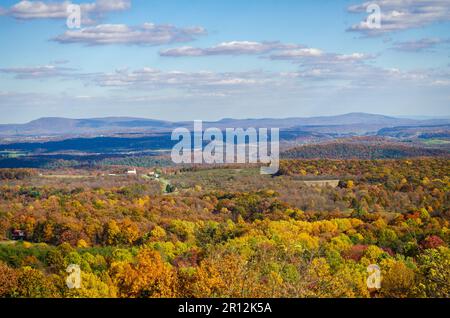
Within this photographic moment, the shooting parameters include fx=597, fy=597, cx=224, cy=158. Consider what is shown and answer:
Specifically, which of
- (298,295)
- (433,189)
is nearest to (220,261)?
(298,295)

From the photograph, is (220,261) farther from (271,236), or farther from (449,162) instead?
(449,162)

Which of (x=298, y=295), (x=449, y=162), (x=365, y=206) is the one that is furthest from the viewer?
(x=449, y=162)

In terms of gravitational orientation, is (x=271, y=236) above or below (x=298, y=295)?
below

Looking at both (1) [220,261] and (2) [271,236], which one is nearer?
(1) [220,261]

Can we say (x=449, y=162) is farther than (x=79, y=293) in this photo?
Yes
